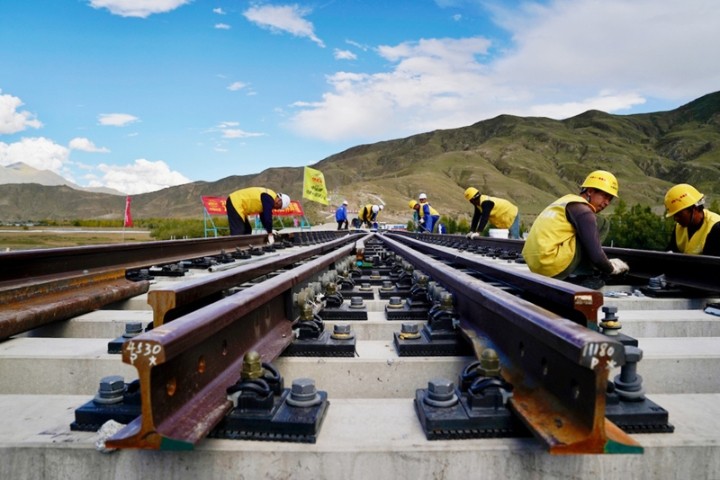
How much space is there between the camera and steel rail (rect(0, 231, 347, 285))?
11.5ft

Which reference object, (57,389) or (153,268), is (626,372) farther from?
(153,268)

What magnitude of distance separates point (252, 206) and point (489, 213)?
6.10 meters

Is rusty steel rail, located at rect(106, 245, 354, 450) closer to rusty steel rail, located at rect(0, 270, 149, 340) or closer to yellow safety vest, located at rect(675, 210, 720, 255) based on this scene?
rusty steel rail, located at rect(0, 270, 149, 340)

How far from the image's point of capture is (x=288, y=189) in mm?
194500

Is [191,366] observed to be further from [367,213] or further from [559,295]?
[367,213]

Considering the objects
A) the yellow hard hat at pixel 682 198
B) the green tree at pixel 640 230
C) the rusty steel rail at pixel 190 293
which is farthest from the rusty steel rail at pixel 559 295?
the green tree at pixel 640 230

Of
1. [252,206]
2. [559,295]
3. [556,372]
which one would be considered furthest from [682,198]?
[252,206]

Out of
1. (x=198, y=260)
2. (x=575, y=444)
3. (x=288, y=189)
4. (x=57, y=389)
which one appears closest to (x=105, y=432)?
(x=57, y=389)

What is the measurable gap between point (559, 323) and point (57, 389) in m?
2.00

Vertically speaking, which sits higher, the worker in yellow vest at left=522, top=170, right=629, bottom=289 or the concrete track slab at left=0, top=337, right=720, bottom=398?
the worker in yellow vest at left=522, top=170, right=629, bottom=289

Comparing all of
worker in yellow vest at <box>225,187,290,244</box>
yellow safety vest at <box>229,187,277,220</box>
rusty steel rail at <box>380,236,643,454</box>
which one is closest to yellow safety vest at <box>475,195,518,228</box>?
worker in yellow vest at <box>225,187,290,244</box>

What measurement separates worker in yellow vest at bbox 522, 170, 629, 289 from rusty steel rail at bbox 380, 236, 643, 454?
2.25 meters

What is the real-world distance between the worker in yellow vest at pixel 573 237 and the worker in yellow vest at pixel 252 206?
7.48 metres

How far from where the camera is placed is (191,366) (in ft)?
4.64
